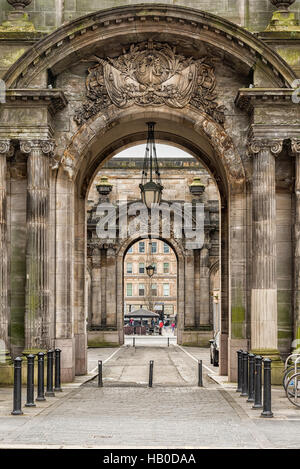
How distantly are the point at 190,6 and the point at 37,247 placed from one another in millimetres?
7266

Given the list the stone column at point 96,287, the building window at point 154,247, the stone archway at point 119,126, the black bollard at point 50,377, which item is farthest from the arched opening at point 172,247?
the building window at point 154,247

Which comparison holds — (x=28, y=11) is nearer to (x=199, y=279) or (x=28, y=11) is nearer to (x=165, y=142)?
(x=165, y=142)

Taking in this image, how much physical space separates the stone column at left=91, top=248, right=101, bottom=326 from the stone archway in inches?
913

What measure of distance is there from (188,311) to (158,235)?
466cm

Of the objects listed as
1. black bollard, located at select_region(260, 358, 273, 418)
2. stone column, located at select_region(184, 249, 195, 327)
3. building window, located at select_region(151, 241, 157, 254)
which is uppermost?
building window, located at select_region(151, 241, 157, 254)

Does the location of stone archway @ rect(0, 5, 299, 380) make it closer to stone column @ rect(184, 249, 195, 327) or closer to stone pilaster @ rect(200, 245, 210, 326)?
stone pilaster @ rect(200, 245, 210, 326)

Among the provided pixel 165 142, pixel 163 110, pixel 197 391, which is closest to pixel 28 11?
pixel 163 110

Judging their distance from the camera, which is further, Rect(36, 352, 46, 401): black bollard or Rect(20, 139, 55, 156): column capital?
Rect(20, 139, 55, 156): column capital

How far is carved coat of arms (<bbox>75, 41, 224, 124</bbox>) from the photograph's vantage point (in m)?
21.7

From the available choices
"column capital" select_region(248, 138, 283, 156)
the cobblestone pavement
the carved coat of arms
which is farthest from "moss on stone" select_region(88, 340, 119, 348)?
"column capital" select_region(248, 138, 283, 156)

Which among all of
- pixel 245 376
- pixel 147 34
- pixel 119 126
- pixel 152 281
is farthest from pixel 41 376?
pixel 152 281

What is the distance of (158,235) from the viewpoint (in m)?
47.1

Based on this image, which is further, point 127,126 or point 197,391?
point 127,126

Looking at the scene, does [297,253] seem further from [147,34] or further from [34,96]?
[34,96]
